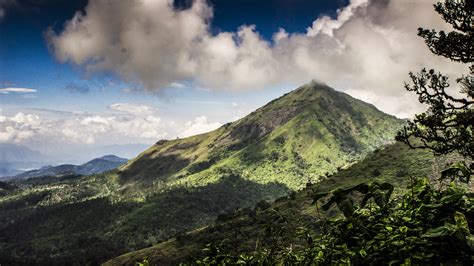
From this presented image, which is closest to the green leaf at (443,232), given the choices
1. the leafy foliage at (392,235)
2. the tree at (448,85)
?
the leafy foliage at (392,235)

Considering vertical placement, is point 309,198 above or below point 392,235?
below

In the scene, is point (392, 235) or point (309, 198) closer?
point (392, 235)

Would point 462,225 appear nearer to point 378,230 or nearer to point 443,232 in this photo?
point 443,232

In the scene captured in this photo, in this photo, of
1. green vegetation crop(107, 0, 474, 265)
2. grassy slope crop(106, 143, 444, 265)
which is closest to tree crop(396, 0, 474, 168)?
green vegetation crop(107, 0, 474, 265)

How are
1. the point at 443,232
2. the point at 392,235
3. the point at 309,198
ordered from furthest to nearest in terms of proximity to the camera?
the point at 309,198
the point at 392,235
the point at 443,232

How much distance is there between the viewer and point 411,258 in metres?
4.22

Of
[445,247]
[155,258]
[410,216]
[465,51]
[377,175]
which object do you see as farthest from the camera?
[155,258]

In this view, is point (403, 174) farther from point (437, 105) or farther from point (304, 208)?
point (437, 105)

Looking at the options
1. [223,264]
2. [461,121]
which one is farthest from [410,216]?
[461,121]

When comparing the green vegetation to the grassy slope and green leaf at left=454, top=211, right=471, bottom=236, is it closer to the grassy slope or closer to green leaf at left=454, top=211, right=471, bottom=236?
green leaf at left=454, top=211, right=471, bottom=236

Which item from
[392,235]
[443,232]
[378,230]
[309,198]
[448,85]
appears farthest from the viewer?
[309,198]

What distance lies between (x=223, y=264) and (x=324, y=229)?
159 centimetres

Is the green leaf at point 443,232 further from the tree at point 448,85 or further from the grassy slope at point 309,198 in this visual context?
the grassy slope at point 309,198

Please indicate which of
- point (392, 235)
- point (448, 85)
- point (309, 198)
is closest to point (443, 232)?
point (392, 235)
